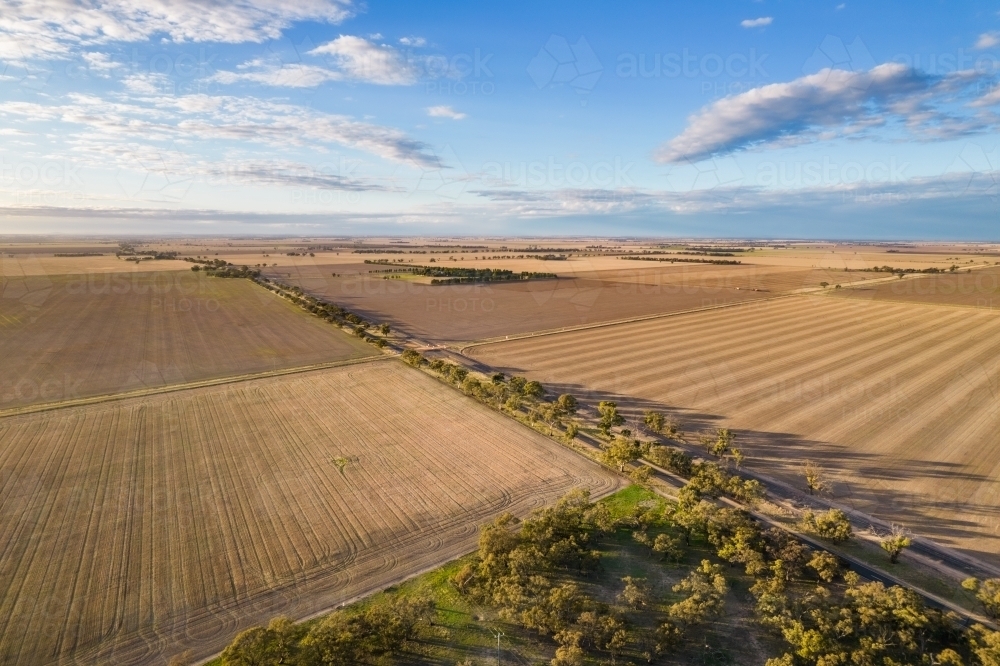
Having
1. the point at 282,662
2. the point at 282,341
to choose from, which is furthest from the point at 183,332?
the point at 282,662

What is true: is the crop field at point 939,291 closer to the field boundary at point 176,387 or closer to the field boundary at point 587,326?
the field boundary at point 587,326

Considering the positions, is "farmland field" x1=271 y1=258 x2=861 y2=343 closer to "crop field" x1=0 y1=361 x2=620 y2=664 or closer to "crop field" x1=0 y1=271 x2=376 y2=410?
"crop field" x1=0 y1=271 x2=376 y2=410

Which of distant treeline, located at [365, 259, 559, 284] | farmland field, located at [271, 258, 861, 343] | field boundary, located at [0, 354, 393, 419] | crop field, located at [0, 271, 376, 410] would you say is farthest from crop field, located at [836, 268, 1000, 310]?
crop field, located at [0, 271, 376, 410]

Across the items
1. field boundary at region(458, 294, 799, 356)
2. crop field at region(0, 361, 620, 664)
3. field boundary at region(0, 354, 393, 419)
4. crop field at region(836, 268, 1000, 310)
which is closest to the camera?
crop field at region(0, 361, 620, 664)

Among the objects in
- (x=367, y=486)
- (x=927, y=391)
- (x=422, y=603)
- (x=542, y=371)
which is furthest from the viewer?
(x=542, y=371)

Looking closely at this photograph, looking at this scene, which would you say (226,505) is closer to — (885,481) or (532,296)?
(885,481)

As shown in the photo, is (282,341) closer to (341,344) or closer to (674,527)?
(341,344)
